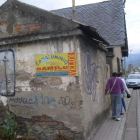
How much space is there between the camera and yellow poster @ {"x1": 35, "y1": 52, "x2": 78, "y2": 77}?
4.51 meters

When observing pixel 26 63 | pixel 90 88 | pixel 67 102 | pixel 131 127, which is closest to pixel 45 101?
pixel 67 102

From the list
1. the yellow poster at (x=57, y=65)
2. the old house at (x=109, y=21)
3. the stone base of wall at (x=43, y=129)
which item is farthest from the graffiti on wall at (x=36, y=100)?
the old house at (x=109, y=21)

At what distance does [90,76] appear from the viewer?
5.41 metres

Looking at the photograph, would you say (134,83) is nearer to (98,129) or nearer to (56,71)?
(98,129)

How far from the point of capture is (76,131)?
4.54 metres

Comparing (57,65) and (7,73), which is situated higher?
(57,65)

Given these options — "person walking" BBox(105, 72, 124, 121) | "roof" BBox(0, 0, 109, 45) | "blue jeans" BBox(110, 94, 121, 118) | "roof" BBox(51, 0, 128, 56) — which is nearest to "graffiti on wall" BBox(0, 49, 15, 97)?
"roof" BBox(0, 0, 109, 45)

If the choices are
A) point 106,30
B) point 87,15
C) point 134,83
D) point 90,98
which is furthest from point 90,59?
point 134,83

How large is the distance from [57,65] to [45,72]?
374 mm

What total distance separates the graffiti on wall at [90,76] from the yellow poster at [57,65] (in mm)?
501

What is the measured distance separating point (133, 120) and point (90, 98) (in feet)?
9.67

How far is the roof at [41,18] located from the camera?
447 centimetres

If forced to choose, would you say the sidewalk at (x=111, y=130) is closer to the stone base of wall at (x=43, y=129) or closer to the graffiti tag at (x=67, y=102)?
the stone base of wall at (x=43, y=129)

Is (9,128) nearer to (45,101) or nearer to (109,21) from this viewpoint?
(45,101)
